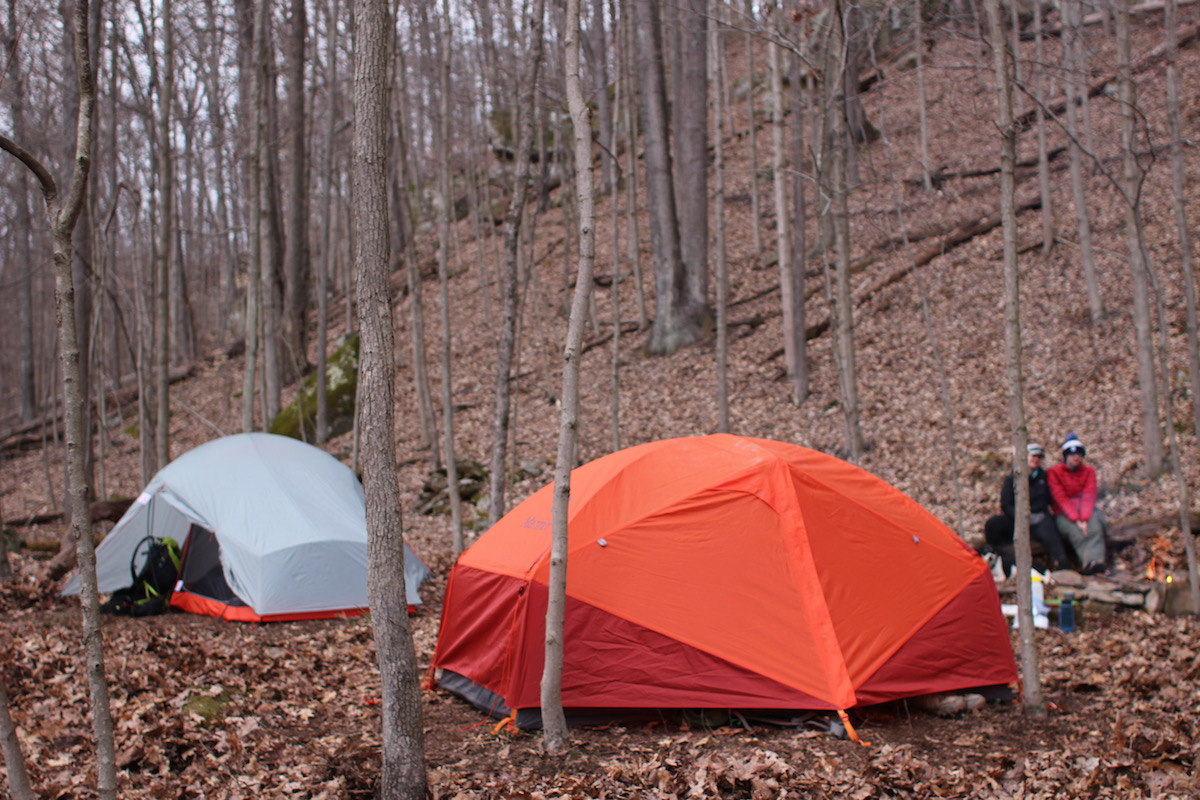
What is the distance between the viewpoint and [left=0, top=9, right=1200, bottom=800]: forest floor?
405cm

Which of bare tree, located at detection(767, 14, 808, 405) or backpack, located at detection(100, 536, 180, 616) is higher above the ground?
bare tree, located at detection(767, 14, 808, 405)

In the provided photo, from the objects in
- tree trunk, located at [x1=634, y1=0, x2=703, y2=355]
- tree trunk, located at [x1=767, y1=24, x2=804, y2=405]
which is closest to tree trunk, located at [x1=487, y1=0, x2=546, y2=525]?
tree trunk, located at [x1=767, y1=24, x2=804, y2=405]

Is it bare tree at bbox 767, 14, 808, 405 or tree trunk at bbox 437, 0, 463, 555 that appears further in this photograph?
bare tree at bbox 767, 14, 808, 405

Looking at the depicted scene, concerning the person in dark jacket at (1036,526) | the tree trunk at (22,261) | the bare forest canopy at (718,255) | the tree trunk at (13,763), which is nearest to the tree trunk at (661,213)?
the bare forest canopy at (718,255)

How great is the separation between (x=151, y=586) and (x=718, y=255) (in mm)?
7007

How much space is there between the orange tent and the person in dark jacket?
217 cm

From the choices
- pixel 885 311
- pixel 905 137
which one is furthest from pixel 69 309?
pixel 905 137

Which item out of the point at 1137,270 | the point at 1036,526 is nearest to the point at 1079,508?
the point at 1036,526

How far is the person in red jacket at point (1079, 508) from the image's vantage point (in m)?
7.29

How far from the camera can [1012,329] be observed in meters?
4.87

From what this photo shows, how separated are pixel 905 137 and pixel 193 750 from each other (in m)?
20.3

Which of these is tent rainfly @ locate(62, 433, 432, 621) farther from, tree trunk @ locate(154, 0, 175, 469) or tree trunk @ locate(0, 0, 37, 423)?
tree trunk @ locate(0, 0, 37, 423)

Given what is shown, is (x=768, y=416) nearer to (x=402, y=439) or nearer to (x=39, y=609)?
(x=402, y=439)

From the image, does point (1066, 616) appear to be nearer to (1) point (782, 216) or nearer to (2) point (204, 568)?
(1) point (782, 216)
